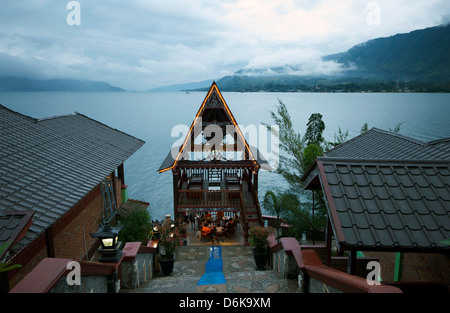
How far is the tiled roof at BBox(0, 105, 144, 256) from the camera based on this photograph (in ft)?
21.4

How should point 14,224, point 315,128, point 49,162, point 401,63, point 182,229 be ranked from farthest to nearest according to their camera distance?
point 401,63
point 315,128
point 182,229
point 49,162
point 14,224

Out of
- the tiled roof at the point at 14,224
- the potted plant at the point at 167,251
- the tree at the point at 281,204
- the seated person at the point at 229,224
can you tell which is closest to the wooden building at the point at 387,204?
the tiled roof at the point at 14,224

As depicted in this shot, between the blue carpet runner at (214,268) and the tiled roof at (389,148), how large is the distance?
249 inches

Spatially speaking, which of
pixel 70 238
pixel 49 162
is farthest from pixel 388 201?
pixel 70 238

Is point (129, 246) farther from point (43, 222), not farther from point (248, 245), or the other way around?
point (248, 245)

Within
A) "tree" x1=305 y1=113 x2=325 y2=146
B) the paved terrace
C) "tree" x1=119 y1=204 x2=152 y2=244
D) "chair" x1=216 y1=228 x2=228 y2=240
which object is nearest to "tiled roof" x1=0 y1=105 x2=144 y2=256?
"tree" x1=119 y1=204 x2=152 y2=244

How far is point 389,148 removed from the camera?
37.0 ft

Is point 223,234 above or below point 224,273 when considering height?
below

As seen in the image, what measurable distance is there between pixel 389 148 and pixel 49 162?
36.6 feet

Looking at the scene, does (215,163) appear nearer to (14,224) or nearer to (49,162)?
(49,162)

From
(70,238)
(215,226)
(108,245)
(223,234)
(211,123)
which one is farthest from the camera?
(211,123)

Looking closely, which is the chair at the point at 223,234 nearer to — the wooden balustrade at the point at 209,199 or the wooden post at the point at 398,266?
the wooden balustrade at the point at 209,199
